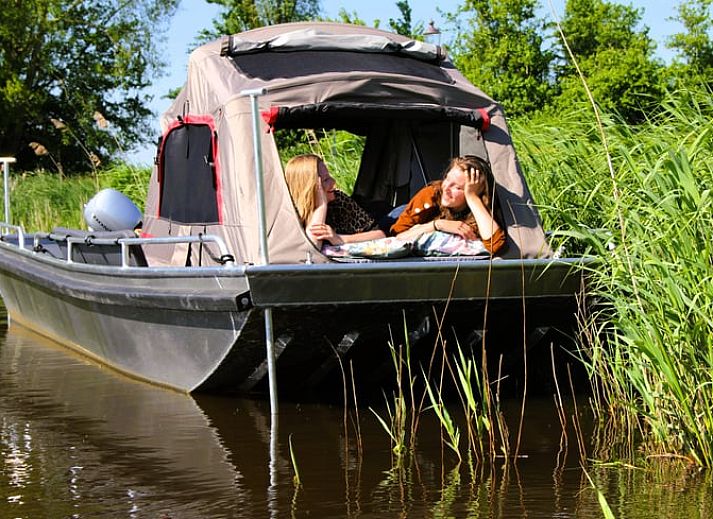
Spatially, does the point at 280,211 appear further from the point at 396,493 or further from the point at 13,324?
the point at 13,324

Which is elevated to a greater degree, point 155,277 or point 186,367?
point 155,277

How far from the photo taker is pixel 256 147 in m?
6.23

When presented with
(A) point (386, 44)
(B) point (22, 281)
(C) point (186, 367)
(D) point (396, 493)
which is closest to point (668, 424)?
(D) point (396, 493)

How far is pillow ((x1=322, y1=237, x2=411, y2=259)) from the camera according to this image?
22.3 ft

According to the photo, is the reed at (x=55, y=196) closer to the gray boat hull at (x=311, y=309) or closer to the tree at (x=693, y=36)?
the gray boat hull at (x=311, y=309)

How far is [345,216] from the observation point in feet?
25.7

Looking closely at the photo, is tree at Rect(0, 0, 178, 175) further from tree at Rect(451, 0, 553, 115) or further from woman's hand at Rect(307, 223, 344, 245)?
woman's hand at Rect(307, 223, 344, 245)

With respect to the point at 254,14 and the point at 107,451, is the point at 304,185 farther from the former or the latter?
the point at 254,14

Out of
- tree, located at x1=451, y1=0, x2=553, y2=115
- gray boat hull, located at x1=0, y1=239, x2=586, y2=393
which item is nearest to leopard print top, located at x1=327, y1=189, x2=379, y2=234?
gray boat hull, located at x1=0, y1=239, x2=586, y2=393

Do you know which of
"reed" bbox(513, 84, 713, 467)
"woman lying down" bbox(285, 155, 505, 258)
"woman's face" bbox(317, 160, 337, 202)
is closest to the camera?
"reed" bbox(513, 84, 713, 467)

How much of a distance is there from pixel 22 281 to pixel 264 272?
454 cm

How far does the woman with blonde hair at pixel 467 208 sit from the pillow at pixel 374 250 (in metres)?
0.36

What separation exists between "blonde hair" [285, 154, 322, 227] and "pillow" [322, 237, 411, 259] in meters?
0.29

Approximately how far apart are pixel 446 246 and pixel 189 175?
1.92m
